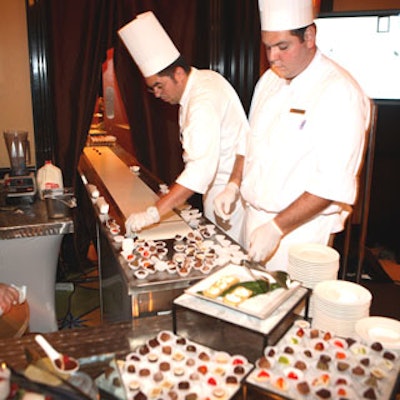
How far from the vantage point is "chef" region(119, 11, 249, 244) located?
6.59 ft

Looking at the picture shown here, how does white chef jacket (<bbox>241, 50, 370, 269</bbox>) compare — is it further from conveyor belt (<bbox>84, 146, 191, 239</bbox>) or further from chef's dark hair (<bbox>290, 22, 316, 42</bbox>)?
conveyor belt (<bbox>84, 146, 191, 239</bbox>)

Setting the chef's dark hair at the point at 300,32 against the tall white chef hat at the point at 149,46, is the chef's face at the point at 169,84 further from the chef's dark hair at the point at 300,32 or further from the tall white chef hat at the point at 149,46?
the chef's dark hair at the point at 300,32

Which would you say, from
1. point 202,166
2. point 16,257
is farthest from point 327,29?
point 16,257

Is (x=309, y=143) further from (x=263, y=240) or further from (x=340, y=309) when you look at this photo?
(x=340, y=309)

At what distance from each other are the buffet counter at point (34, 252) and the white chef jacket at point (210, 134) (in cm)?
73

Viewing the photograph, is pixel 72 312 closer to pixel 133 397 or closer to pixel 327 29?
pixel 133 397

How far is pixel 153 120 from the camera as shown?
12.2 ft

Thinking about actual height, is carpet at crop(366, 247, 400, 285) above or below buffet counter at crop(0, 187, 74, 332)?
below

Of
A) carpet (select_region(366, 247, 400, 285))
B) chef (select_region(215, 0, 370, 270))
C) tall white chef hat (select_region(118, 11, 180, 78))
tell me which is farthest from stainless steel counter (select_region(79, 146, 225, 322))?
carpet (select_region(366, 247, 400, 285))

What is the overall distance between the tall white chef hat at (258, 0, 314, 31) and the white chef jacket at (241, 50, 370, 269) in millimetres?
155

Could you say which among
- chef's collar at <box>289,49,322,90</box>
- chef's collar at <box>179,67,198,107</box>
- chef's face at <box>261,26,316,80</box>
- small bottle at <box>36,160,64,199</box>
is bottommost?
small bottle at <box>36,160,64,199</box>

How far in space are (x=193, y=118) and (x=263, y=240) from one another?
0.72 meters

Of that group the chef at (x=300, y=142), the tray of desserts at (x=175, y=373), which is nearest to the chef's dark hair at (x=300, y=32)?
the chef at (x=300, y=142)

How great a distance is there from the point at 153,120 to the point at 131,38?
1.37 metres
